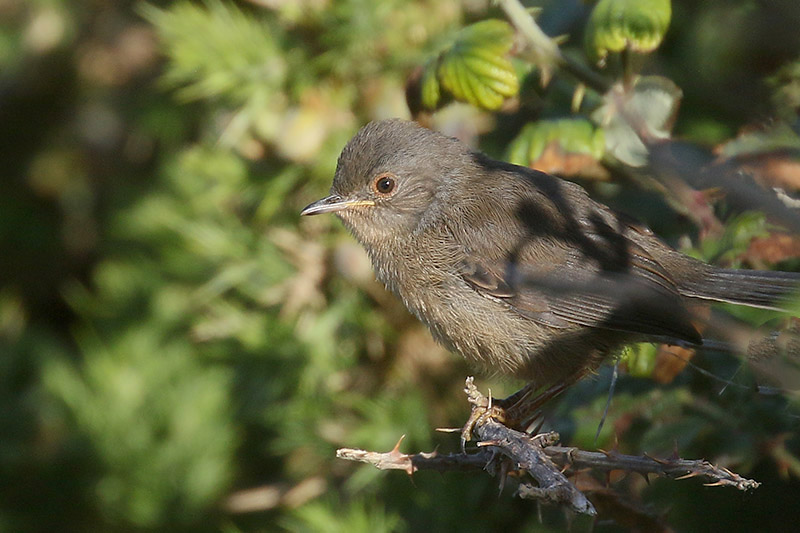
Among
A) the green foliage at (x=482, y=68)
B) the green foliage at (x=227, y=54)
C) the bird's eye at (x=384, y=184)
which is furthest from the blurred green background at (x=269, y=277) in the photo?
the bird's eye at (x=384, y=184)

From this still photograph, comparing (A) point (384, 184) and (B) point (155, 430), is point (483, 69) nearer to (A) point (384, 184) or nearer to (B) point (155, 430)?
(A) point (384, 184)

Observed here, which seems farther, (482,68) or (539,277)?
(539,277)

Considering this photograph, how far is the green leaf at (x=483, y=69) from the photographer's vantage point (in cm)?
289

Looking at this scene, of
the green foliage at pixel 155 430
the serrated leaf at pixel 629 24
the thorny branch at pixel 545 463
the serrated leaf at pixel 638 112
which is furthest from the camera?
the green foliage at pixel 155 430

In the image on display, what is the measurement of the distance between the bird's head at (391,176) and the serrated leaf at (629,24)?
0.91 meters

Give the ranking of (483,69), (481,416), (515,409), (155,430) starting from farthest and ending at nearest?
1. (155,430)
2. (515,409)
3. (481,416)
4. (483,69)

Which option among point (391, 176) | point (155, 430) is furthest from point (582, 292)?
point (155, 430)

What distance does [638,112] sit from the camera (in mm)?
3047

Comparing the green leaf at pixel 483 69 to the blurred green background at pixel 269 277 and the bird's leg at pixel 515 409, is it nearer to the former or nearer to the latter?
the blurred green background at pixel 269 277

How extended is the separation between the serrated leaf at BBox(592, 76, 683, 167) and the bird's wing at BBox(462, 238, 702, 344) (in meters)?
0.34

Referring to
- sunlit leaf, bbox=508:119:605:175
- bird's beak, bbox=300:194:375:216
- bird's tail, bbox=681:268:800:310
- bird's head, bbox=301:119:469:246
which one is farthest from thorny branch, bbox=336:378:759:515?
bird's beak, bbox=300:194:375:216

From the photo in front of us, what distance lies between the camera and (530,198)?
3.22 m

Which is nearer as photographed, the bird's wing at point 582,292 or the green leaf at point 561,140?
the bird's wing at point 582,292

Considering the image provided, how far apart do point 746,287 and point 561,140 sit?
779 mm
